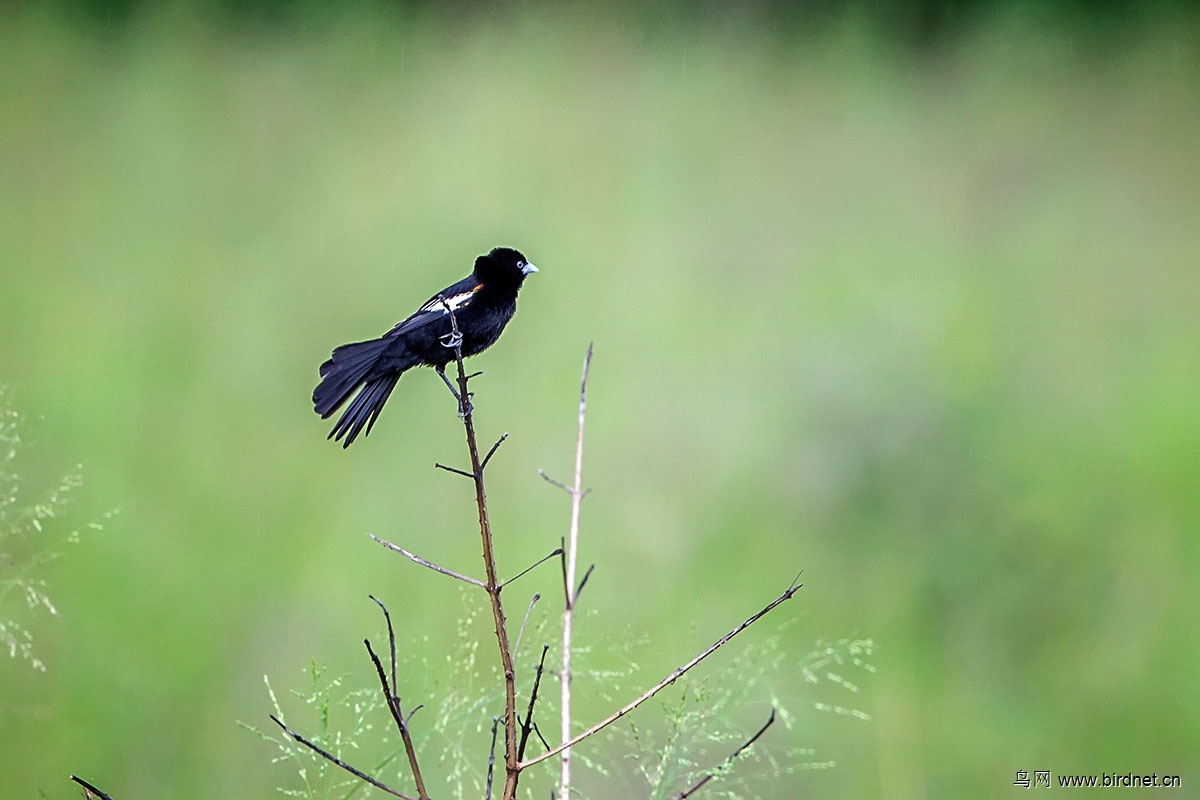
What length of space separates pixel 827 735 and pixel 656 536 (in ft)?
2.08

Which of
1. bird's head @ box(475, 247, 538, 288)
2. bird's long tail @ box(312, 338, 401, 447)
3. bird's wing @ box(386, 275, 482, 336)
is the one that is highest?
bird's head @ box(475, 247, 538, 288)

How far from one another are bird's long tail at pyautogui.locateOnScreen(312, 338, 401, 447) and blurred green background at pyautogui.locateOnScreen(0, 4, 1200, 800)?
1.09 metres

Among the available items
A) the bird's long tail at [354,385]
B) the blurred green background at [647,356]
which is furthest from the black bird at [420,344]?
the blurred green background at [647,356]

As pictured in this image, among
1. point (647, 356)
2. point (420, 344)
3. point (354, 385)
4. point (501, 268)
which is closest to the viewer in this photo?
point (354, 385)

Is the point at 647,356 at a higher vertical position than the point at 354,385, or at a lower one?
higher

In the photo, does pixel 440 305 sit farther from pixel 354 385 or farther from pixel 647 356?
pixel 647 356

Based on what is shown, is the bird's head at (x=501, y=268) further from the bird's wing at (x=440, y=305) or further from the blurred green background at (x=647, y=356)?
the blurred green background at (x=647, y=356)

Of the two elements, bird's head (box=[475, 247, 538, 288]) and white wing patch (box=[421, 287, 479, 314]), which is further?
bird's head (box=[475, 247, 538, 288])

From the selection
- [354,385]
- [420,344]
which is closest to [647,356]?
[420,344]

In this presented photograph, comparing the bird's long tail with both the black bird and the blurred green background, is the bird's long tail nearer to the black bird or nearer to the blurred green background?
the black bird

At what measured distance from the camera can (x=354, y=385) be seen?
50.6 inches

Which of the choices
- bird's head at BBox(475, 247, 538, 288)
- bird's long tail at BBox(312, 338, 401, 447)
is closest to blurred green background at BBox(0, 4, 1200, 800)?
bird's head at BBox(475, 247, 538, 288)

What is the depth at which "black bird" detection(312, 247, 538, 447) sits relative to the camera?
126cm

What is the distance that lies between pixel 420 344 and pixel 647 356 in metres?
1.57
